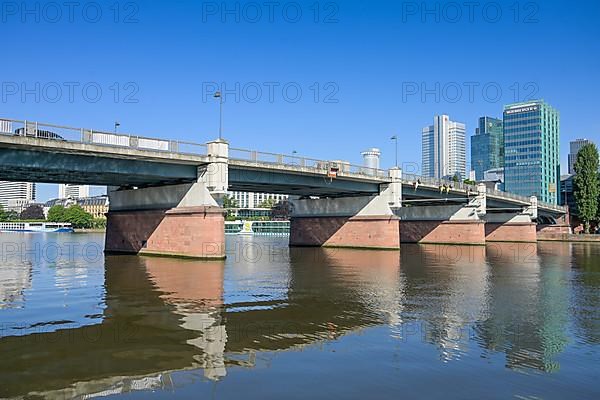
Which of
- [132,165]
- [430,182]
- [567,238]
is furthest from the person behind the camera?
[567,238]

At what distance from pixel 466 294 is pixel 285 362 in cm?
1440

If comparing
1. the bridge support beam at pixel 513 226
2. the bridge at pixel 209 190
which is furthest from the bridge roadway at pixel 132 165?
the bridge support beam at pixel 513 226

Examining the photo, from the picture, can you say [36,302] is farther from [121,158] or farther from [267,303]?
[121,158]

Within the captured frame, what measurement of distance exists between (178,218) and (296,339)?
30665 mm

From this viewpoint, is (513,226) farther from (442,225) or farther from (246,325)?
(246,325)

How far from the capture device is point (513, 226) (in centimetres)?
10219

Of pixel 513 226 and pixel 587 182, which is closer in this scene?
pixel 513 226

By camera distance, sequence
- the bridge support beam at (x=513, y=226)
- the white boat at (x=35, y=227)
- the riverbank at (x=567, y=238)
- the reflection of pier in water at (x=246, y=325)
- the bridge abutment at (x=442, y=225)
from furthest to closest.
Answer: the white boat at (x=35, y=227) → the riverbank at (x=567, y=238) → the bridge support beam at (x=513, y=226) → the bridge abutment at (x=442, y=225) → the reflection of pier in water at (x=246, y=325)

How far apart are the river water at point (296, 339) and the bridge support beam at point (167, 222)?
13.6 meters

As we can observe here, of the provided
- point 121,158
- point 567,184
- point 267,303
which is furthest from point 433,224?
point 567,184

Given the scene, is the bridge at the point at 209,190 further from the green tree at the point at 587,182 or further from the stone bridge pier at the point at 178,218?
the green tree at the point at 587,182

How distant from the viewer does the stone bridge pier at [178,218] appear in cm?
4138

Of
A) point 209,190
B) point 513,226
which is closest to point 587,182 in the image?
point 513,226

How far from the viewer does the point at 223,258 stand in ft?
137
